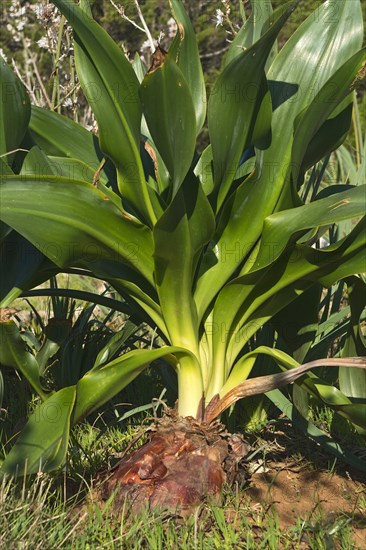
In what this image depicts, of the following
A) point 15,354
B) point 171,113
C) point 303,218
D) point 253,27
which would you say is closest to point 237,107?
point 171,113

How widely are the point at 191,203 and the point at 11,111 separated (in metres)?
0.48

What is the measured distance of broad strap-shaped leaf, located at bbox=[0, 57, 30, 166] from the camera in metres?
1.88

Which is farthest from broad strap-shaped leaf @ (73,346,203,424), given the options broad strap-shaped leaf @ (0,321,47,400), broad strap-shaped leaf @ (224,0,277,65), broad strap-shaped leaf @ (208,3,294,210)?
broad strap-shaped leaf @ (224,0,277,65)

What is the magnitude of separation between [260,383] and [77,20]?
0.94 metres

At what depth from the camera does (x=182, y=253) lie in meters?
1.92

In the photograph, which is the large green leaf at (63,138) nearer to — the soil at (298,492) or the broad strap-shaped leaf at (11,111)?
the broad strap-shaped leaf at (11,111)

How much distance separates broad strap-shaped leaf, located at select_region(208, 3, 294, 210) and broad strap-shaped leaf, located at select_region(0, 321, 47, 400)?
0.59 meters

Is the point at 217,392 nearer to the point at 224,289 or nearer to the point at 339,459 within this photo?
the point at 224,289

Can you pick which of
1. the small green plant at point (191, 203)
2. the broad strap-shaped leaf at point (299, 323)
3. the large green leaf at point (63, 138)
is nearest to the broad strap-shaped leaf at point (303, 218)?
the small green plant at point (191, 203)

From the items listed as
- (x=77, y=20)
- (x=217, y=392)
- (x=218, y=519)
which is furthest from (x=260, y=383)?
(x=77, y=20)

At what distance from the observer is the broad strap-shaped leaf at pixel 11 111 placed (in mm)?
1876

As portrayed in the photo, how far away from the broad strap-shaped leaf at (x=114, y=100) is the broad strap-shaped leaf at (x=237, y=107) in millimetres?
184

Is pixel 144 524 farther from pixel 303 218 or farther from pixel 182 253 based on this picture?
pixel 303 218

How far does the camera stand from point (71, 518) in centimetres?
186
